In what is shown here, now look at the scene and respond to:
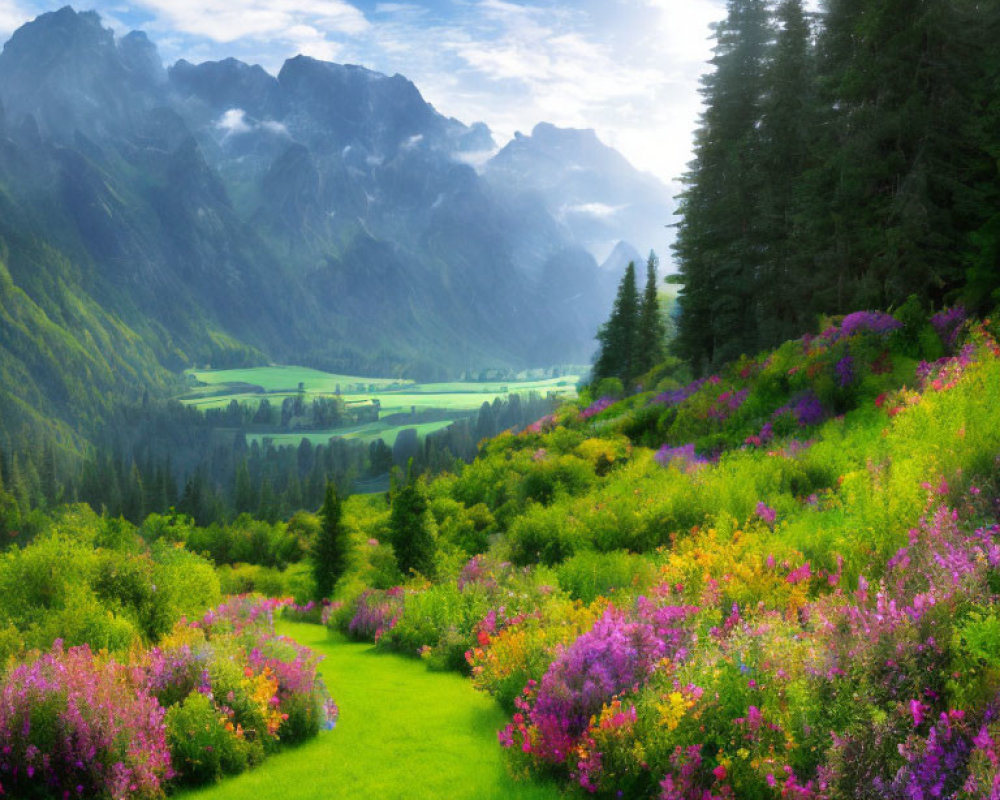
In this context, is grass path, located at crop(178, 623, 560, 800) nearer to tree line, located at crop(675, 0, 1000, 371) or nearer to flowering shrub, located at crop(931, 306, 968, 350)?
flowering shrub, located at crop(931, 306, 968, 350)

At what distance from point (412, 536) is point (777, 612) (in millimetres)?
13219

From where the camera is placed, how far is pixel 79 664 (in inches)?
248

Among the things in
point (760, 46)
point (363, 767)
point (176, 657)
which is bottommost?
point (363, 767)

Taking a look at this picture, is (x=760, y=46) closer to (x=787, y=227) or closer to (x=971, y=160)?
(x=787, y=227)

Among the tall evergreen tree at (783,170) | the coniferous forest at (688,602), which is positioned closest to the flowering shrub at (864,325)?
the coniferous forest at (688,602)

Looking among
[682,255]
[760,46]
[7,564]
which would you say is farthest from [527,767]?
[760,46]

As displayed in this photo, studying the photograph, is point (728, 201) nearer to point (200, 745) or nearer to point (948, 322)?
point (948, 322)

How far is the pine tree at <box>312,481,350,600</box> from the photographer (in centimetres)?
2773

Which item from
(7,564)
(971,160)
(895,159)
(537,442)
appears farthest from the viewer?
(537,442)

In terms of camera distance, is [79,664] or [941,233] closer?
[79,664]

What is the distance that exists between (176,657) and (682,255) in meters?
32.6

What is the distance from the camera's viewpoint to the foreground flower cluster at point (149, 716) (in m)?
5.64

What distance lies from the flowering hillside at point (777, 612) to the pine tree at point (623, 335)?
36790 millimetres

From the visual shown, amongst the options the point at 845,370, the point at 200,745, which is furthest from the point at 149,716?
the point at 845,370
